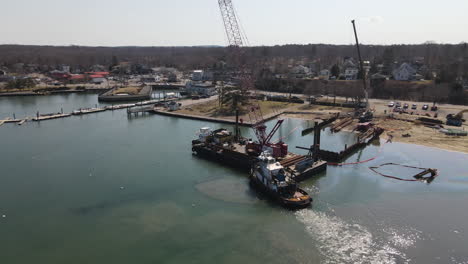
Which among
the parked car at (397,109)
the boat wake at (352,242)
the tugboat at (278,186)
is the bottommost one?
the boat wake at (352,242)

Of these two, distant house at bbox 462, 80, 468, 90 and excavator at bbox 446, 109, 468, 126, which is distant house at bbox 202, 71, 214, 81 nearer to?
distant house at bbox 462, 80, 468, 90

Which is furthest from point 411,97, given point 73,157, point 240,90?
point 73,157

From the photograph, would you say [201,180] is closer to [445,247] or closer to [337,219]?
[337,219]

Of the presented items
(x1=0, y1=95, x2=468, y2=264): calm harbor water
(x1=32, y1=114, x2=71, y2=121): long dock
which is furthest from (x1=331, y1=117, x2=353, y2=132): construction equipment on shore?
(x1=32, y1=114, x2=71, y2=121): long dock

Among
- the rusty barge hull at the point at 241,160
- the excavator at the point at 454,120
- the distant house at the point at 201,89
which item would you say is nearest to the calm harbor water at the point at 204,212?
the rusty barge hull at the point at 241,160

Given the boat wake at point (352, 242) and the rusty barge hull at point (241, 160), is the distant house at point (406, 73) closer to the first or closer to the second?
the rusty barge hull at point (241, 160)

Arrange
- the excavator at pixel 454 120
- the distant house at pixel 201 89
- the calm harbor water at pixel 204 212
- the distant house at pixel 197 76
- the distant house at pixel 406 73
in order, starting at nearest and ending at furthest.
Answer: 1. the calm harbor water at pixel 204 212
2. the excavator at pixel 454 120
3. the distant house at pixel 201 89
4. the distant house at pixel 406 73
5. the distant house at pixel 197 76

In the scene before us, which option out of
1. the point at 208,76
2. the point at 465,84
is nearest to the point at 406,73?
the point at 465,84
